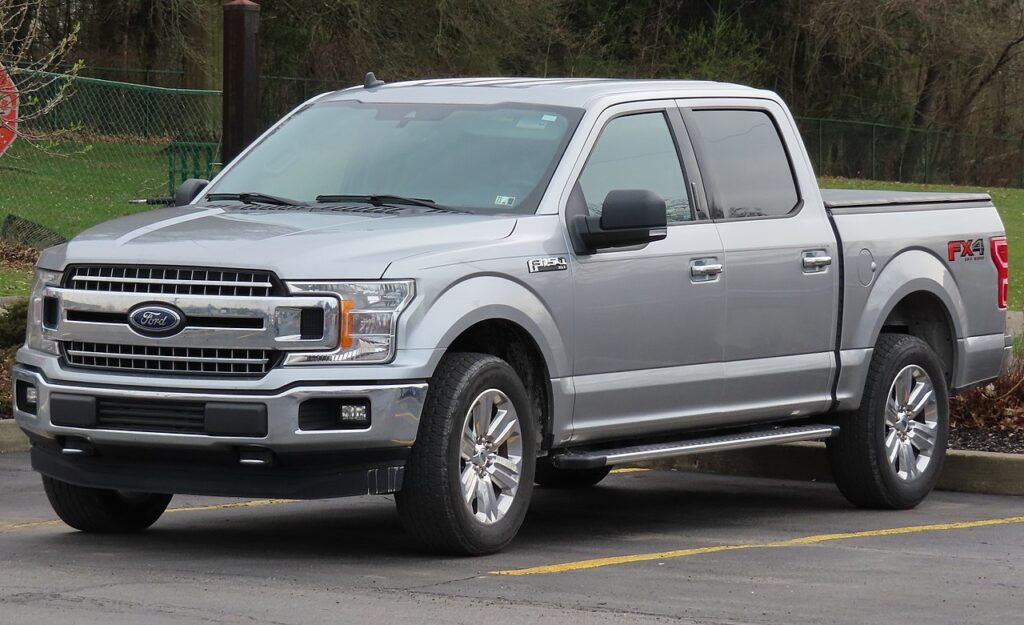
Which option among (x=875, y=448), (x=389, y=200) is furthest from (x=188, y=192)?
(x=875, y=448)

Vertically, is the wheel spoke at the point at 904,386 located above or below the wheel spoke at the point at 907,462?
above

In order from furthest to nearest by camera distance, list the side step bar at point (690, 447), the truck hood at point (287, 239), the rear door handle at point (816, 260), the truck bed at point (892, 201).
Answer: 1. the truck bed at point (892, 201)
2. the rear door handle at point (816, 260)
3. the side step bar at point (690, 447)
4. the truck hood at point (287, 239)

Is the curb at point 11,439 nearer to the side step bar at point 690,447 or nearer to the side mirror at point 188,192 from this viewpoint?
the side mirror at point 188,192

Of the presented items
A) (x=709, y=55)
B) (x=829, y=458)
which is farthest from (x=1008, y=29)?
(x=829, y=458)

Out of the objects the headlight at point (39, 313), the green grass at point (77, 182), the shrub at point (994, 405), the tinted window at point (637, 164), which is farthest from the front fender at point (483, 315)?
the green grass at point (77, 182)

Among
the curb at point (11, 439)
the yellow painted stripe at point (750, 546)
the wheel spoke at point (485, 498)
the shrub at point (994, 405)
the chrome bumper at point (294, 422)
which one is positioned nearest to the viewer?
the chrome bumper at point (294, 422)

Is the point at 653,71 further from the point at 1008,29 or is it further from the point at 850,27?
the point at 1008,29

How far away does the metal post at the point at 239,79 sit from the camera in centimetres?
1334

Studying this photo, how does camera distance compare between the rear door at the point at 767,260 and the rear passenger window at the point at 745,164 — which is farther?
the rear passenger window at the point at 745,164

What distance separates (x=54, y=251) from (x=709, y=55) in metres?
45.6

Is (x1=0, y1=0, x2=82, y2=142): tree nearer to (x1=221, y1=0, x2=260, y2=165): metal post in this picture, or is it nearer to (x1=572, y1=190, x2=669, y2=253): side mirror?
(x1=221, y1=0, x2=260, y2=165): metal post

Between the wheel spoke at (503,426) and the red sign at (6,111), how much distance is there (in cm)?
557

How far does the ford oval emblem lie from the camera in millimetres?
7492

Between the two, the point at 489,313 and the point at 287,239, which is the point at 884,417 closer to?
the point at 489,313
